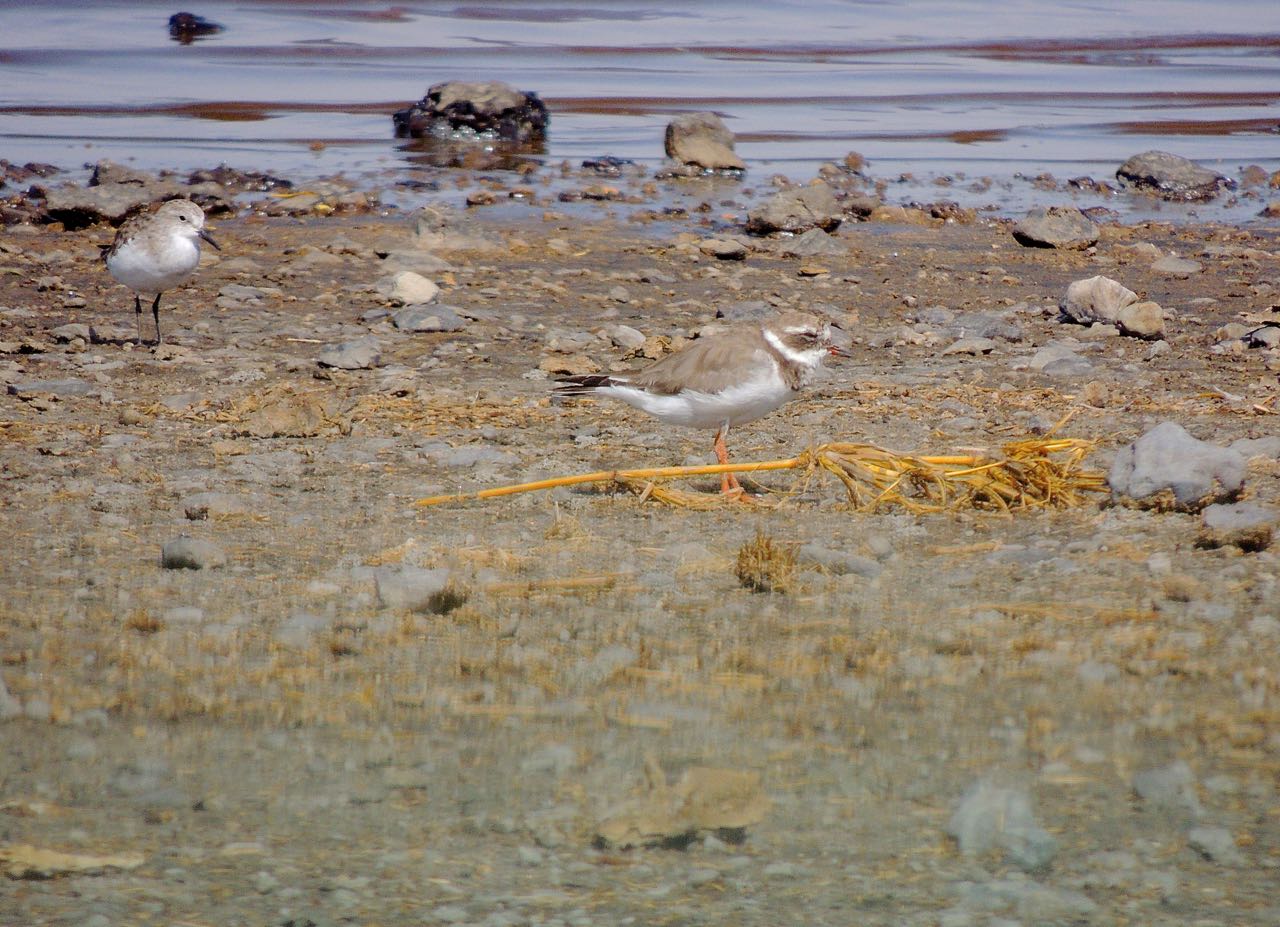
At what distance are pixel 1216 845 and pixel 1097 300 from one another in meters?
Result: 6.32

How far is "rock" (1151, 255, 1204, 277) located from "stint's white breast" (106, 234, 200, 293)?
6849 millimetres

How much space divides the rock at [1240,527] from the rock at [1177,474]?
0.19 metres

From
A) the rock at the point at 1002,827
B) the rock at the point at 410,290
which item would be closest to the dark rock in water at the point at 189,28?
the rock at the point at 410,290

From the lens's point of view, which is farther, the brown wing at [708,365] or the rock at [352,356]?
the rock at [352,356]

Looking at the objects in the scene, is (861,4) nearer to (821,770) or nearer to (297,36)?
(297,36)

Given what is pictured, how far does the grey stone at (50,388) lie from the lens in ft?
25.3

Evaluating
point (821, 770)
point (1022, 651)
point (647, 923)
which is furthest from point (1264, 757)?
point (647, 923)

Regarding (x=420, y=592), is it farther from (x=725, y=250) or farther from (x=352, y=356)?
(x=725, y=250)

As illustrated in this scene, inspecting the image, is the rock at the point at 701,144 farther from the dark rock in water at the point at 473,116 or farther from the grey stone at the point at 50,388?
the grey stone at the point at 50,388

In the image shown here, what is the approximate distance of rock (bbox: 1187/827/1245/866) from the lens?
348cm

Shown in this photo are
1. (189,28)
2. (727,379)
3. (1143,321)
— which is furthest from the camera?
(189,28)

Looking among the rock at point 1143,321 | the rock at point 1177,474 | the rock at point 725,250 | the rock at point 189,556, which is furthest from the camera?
the rock at point 725,250

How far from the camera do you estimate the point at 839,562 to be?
17.2 ft

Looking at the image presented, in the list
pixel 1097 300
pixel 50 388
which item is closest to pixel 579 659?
pixel 50 388
